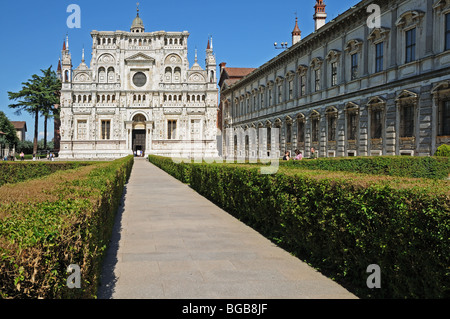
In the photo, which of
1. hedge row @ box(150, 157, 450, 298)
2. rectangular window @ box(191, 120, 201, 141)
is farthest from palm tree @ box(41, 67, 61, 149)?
hedge row @ box(150, 157, 450, 298)

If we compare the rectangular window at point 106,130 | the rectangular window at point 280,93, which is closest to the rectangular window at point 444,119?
the rectangular window at point 280,93

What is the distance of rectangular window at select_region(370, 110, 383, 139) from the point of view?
25812 millimetres

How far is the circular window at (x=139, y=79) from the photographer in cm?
7175

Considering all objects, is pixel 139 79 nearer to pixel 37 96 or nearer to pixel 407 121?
pixel 37 96

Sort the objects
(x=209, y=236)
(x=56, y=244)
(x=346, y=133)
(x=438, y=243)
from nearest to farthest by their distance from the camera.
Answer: (x=56, y=244) → (x=438, y=243) → (x=209, y=236) → (x=346, y=133)

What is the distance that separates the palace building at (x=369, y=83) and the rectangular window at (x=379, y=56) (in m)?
0.01

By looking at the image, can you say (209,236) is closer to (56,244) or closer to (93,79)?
(56,244)

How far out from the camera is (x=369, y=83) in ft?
87.5

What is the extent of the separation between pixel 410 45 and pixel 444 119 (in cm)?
484

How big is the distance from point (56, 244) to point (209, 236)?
601cm

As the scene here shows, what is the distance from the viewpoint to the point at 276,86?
44.1m
